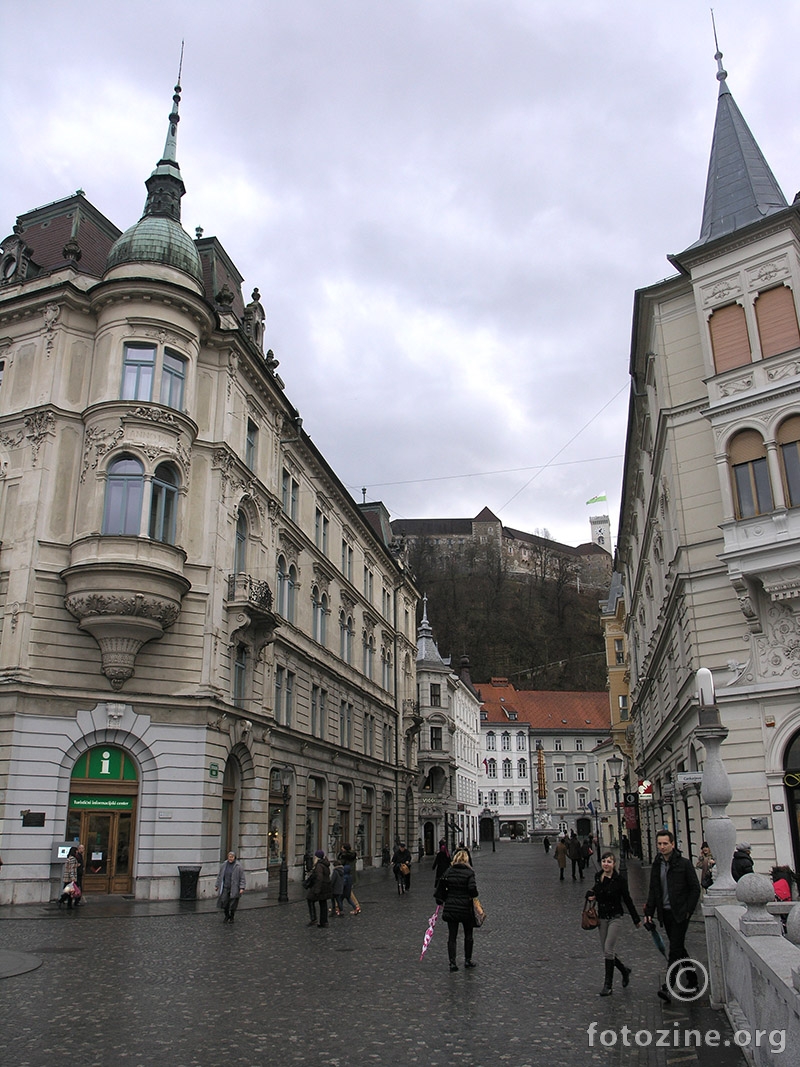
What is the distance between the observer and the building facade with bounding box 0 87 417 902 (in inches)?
901

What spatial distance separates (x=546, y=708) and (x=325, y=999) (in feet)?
327

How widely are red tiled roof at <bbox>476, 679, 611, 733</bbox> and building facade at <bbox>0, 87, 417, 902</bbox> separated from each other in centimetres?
7341

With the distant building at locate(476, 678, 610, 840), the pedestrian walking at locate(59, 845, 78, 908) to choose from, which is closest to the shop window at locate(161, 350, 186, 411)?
the pedestrian walking at locate(59, 845, 78, 908)

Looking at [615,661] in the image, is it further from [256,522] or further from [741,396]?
[741,396]

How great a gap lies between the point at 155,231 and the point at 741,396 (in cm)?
1791

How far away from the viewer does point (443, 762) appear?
2490 inches

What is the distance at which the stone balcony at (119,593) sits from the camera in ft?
75.5

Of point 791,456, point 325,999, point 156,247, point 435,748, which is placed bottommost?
point 325,999

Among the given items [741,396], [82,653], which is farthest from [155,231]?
[741,396]

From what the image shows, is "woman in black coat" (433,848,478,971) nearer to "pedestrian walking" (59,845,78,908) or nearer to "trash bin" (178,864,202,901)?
"pedestrian walking" (59,845,78,908)

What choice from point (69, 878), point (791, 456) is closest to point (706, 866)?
point (791, 456)

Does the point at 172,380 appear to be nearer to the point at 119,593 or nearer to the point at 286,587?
the point at 119,593

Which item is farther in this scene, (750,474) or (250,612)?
(250,612)

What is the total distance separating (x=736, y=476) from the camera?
20.7 metres
